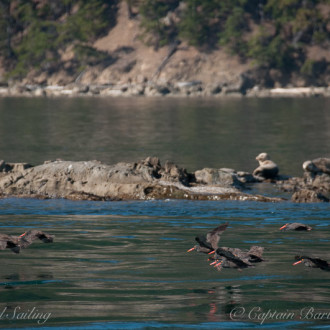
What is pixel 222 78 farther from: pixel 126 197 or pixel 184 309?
pixel 184 309

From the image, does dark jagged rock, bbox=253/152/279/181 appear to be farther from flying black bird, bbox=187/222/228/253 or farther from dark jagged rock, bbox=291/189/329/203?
flying black bird, bbox=187/222/228/253

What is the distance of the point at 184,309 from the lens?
35.2 ft

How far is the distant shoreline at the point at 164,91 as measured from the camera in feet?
405

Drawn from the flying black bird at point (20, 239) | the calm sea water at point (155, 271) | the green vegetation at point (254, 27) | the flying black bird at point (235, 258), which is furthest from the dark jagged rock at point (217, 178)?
the green vegetation at point (254, 27)

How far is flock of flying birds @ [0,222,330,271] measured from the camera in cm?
1271

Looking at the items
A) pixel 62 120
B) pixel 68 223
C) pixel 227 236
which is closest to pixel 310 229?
pixel 227 236

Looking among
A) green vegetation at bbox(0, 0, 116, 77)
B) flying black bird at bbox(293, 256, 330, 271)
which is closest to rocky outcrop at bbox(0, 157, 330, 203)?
flying black bird at bbox(293, 256, 330, 271)

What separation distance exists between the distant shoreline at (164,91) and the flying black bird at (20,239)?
354 ft

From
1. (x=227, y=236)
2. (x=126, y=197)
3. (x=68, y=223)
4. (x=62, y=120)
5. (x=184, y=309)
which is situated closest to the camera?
(x=184, y=309)


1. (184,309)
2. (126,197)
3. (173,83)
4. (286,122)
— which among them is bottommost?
(173,83)

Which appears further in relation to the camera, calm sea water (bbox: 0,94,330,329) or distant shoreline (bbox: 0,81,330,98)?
distant shoreline (bbox: 0,81,330,98)

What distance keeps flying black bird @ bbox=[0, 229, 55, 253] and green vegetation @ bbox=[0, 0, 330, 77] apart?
4456 inches

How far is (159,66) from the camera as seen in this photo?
130m

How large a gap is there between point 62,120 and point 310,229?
47.8 meters
